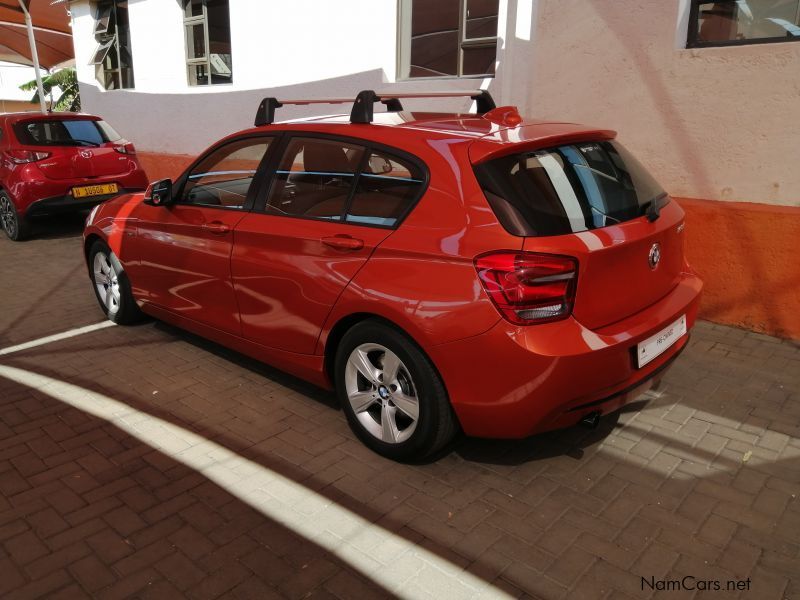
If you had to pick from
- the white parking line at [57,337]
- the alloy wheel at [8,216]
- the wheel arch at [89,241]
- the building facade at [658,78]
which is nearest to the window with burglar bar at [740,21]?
the building facade at [658,78]

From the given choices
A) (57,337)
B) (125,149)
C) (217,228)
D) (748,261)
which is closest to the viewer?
(217,228)

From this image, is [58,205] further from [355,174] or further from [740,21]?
[740,21]

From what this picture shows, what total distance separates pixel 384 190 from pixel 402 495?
146 centimetres

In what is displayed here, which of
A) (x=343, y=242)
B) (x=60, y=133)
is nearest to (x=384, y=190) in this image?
(x=343, y=242)

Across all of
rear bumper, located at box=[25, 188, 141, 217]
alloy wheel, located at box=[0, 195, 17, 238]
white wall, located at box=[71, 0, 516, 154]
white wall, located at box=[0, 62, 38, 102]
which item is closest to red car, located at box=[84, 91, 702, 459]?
white wall, located at box=[71, 0, 516, 154]

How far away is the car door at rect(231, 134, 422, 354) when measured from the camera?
341cm

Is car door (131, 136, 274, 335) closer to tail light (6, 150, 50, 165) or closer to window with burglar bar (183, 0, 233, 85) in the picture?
tail light (6, 150, 50, 165)

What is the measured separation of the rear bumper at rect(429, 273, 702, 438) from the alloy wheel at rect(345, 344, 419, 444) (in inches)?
10.8

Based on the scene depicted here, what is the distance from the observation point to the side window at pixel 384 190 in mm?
3248

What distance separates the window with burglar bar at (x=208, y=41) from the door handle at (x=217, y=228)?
6854 mm

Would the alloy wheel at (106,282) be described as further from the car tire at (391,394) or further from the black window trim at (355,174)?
the car tire at (391,394)

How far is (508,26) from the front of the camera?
21.6 ft

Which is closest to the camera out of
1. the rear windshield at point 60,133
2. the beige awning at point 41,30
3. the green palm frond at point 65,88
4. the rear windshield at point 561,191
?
the rear windshield at point 561,191

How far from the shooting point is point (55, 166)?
28.5ft
